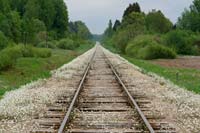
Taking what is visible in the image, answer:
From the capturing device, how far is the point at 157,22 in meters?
102

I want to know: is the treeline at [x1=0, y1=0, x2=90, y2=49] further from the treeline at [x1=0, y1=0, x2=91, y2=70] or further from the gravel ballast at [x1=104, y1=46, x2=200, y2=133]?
the gravel ballast at [x1=104, y1=46, x2=200, y2=133]

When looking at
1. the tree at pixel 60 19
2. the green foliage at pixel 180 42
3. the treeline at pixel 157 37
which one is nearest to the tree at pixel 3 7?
the treeline at pixel 157 37

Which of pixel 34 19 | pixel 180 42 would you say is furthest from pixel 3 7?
pixel 180 42

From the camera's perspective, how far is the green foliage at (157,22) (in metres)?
100

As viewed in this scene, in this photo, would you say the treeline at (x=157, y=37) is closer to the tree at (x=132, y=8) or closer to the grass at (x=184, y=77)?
the tree at (x=132, y=8)

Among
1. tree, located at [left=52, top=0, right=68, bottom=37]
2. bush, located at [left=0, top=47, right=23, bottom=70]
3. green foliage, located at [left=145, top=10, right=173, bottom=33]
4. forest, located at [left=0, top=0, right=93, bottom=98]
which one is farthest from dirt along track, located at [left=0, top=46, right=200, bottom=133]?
tree, located at [left=52, top=0, right=68, bottom=37]

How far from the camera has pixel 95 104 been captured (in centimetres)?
1321

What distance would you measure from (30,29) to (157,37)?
748 inches

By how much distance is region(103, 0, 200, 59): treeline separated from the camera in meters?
56.1

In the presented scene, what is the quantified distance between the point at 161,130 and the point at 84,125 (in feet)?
5.63

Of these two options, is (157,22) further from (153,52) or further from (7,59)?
(7,59)

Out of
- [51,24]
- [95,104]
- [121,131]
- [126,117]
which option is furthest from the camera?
[51,24]

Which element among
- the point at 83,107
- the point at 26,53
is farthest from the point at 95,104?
the point at 26,53

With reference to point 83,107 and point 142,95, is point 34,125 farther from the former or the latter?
point 142,95
